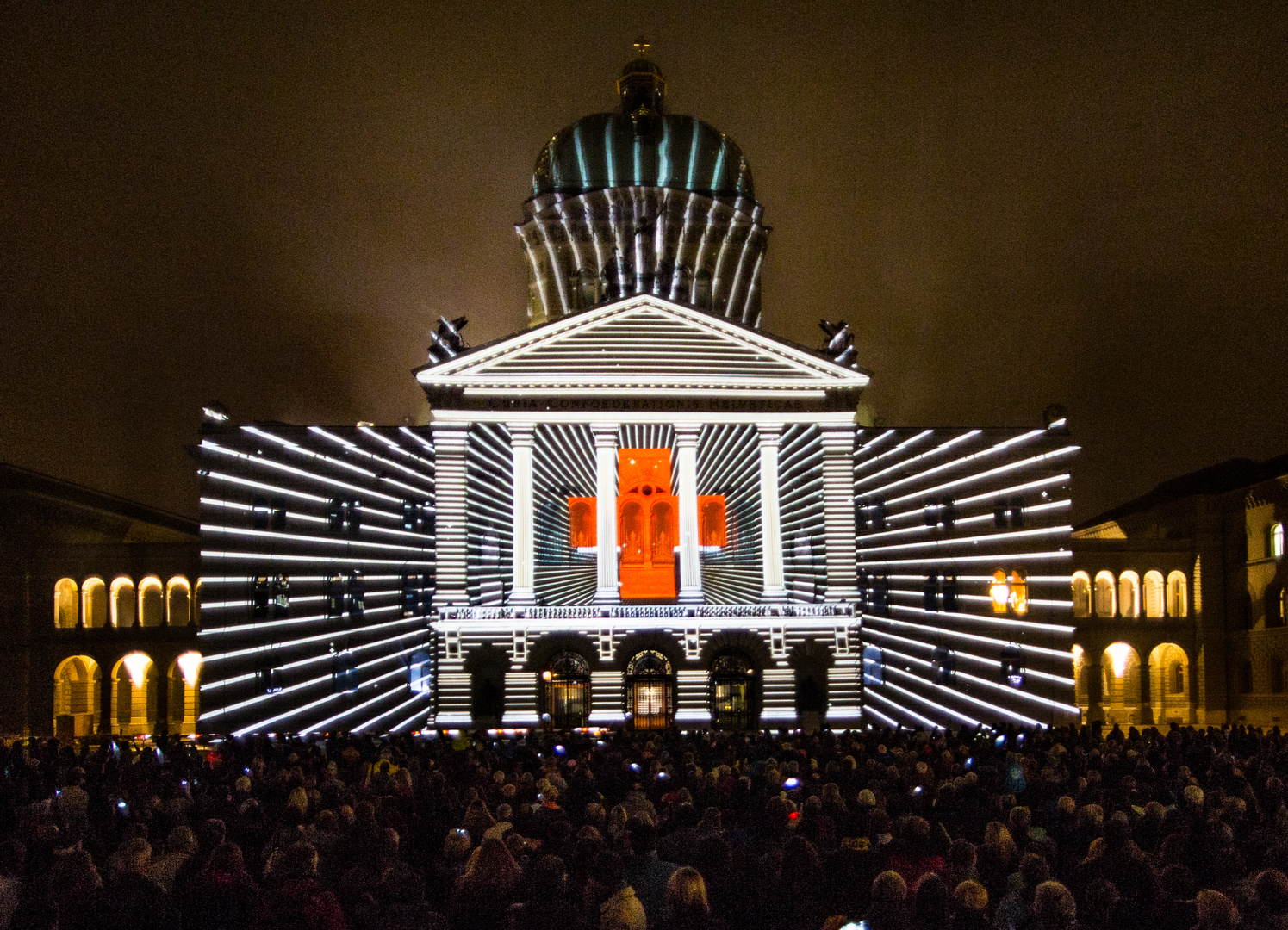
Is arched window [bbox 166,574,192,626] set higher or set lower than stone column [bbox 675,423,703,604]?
lower

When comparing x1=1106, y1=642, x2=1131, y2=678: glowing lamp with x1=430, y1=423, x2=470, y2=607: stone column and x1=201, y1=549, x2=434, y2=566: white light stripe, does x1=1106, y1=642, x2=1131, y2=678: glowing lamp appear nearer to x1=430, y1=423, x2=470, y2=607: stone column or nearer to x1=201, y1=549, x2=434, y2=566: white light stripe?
x1=201, y1=549, x2=434, y2=566: white light stripe

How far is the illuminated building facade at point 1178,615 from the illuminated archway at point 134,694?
44.7m

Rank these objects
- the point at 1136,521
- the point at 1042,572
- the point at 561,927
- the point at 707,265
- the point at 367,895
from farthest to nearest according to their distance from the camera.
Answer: the point at 1136,521, the point at 707,265, the point at 1042,572, the point at 367,895, the point at 561,927

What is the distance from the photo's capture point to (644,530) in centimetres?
4584

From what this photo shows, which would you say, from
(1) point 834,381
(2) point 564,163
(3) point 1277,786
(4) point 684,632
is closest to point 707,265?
(2) point 564,163

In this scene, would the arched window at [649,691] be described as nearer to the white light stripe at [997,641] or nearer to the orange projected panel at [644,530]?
the orange projected panel at [644,530]

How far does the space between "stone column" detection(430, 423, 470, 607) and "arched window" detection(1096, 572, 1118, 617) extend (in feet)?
114

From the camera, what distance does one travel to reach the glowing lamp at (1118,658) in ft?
212

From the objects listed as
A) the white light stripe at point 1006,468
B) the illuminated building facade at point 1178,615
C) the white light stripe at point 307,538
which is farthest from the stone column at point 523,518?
the illuminated building facade at point 1178,615

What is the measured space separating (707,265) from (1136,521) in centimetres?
2896

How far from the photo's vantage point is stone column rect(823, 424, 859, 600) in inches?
1794

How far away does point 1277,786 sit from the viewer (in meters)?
17.1

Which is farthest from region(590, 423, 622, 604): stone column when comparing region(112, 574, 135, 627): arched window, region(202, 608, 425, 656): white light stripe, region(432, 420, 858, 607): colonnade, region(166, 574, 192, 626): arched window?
region(112, 574, 135, 627): arched window

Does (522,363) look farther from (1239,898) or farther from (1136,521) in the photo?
(1136,521)
